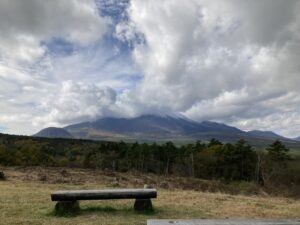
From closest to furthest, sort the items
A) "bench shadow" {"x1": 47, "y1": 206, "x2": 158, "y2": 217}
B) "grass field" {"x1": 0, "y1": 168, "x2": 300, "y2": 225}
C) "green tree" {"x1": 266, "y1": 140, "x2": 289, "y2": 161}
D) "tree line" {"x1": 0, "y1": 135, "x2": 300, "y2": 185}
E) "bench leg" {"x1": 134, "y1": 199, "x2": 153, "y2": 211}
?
"grass field" {"x1": 0, "y1": 168, "x2": 300, "y2": 225}
"bench shadow" {"x1": 47, "y1": 206, "x2": 158, "y2": 217}
"bench leg" {"x1": 134, "y1": 199, "x2": 153, "y2": 211}
"tree line" {"x1": 0, "y1": 135, "x2": 300, "y2": 185}
"green tree" {"x1": 266, "y1": 140, "x2": 289, "y2": 161}

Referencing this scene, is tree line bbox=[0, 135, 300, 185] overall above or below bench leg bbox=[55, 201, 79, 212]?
above

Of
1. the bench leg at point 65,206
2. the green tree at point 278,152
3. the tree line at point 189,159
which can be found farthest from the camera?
the green tree at point 278,152

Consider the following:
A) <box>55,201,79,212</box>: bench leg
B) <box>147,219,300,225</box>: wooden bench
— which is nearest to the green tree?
<box>55,201,79,212</box>: bench leg

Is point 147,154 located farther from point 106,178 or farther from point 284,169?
point 106,178

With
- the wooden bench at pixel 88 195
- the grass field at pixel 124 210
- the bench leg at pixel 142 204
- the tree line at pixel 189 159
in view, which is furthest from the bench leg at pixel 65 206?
the tree line at pixel 189 159

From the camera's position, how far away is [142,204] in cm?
1127

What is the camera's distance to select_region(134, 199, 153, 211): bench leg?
11.2 metres

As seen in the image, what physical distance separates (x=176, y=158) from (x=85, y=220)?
62.6 meters

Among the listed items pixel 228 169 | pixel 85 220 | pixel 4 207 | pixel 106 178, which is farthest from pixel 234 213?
pixel 228 169

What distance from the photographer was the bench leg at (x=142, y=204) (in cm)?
1123

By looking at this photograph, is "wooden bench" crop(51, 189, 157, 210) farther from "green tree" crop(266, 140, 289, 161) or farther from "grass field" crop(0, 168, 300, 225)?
"green tree" crop(266, 140, 289, 161)

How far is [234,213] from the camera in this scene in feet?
38.2

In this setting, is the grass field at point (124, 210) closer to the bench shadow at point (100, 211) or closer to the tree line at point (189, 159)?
the bench shadow at point (100, 211)

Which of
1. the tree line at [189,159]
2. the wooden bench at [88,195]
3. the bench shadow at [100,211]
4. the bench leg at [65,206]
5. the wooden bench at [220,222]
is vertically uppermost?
the tree line at [189,159]
